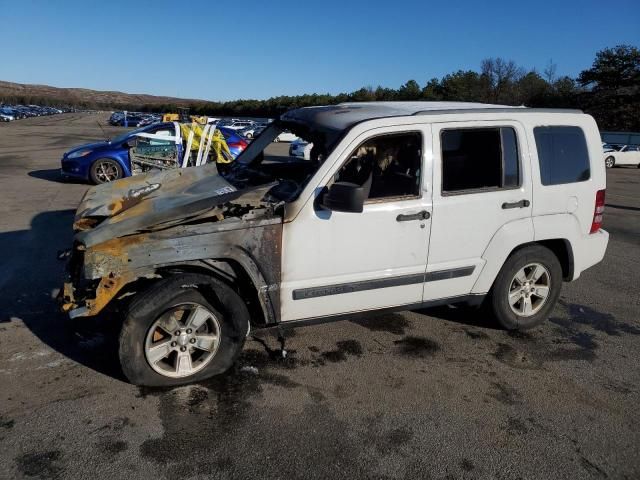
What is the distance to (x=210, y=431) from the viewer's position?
3070 mm

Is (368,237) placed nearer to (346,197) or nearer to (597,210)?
(346,197)

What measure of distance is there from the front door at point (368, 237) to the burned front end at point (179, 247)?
159 mm

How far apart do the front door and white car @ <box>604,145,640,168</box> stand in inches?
1104

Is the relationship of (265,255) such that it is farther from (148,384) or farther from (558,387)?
(558,387)

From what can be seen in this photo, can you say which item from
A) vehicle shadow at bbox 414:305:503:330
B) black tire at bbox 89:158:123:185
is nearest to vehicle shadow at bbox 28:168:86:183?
black tire at bbox 89:158:123:185

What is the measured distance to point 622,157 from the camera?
2769 centimetres

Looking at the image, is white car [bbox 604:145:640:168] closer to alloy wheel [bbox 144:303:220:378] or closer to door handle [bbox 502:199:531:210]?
door handle [bbox 502:199:531:210]

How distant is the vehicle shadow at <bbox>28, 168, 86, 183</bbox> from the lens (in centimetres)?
1304

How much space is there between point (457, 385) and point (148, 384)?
7.23 ft

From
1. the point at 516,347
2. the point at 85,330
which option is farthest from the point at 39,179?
the point at 516,347

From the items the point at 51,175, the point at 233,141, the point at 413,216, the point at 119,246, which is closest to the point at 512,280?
the point at 413,216

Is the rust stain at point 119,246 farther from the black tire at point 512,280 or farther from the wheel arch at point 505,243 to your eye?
the black tire at point 512,280

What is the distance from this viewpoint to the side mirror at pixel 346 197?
3309 millimetres

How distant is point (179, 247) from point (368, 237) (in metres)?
1.35
